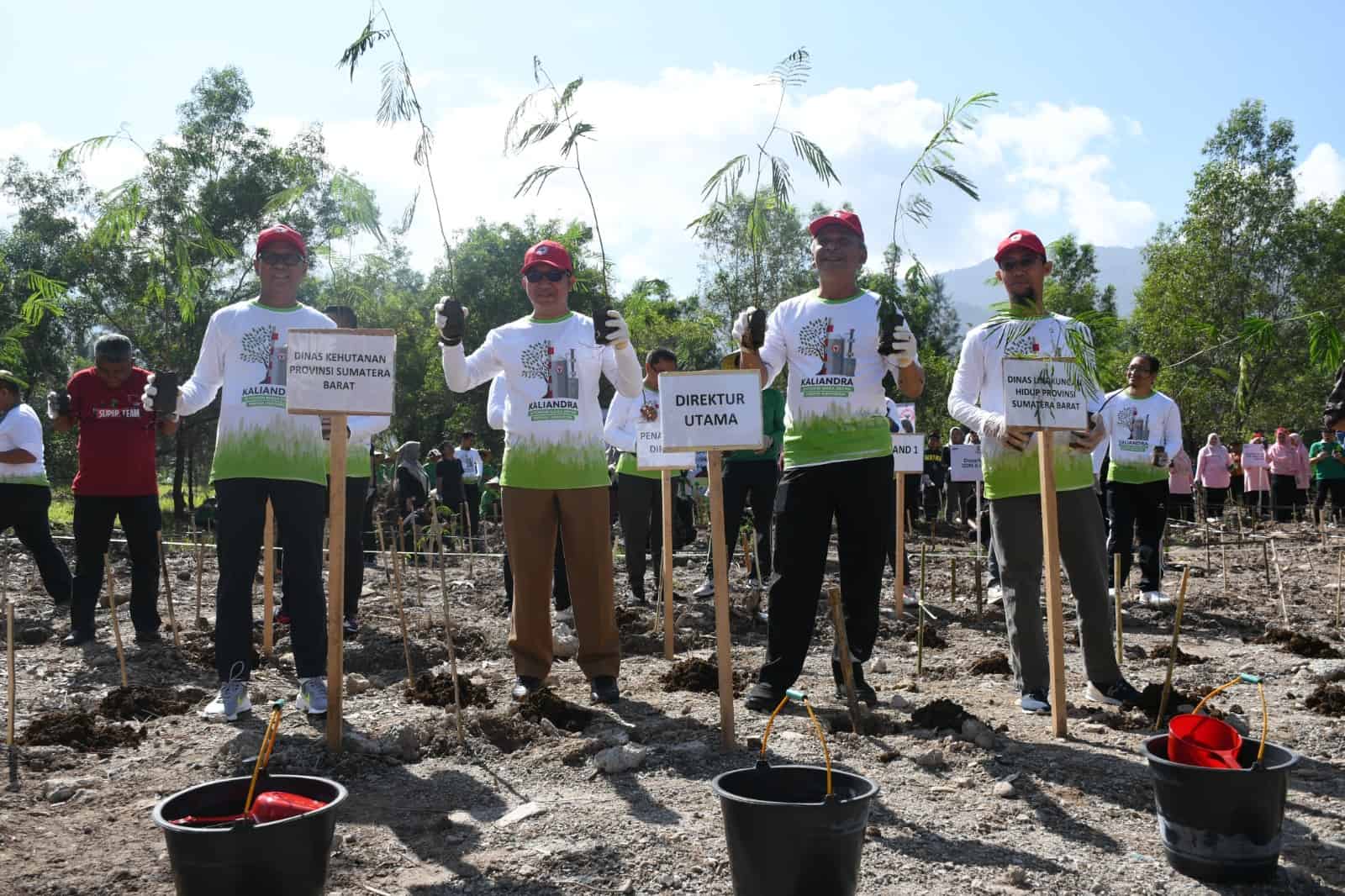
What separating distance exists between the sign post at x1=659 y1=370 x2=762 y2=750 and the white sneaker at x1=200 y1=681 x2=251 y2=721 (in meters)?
2.12

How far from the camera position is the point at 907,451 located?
823cm

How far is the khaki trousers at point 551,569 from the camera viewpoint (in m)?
5.01

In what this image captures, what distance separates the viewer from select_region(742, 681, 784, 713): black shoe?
480cm

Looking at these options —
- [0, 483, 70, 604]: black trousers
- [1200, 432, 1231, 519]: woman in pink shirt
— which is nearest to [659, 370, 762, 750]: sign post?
[0, 483, 70, 604]: black trousers

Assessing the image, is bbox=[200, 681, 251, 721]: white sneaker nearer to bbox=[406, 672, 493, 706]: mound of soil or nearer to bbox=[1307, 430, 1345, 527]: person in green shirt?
bbox=[406, 672, 493, 706]: mound of soil

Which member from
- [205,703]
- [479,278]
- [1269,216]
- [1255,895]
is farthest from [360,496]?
[1269,216]

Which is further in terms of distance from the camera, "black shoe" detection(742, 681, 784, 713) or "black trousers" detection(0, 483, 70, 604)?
"black trousers" detection(0, 483, 70, 604)

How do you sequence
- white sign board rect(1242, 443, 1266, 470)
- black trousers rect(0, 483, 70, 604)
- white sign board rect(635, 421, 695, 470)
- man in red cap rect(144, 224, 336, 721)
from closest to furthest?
1. man in red cap rect(144, 224, 336, 721)
2. white sign board rect(635, 421, 695, 470)
3. black trousers rect(0, 483, 70, 604)
4. white sign board rect(1242, 443, 1266, 470)

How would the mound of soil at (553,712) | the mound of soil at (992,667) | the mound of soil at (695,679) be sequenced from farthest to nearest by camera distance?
the mound of soil at (992,667) → the mound of soil at (695,679) → the mound of soil at (553,712)

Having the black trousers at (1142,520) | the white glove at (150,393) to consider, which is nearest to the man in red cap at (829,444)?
the white glove at (150,393)

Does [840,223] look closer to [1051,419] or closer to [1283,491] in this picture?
[1051,419]

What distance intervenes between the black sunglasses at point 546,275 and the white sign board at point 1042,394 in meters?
1.98

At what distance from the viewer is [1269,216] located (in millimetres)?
33656

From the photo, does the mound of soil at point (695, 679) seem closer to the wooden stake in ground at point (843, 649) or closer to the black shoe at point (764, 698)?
the black shoe at point (764, 698)
